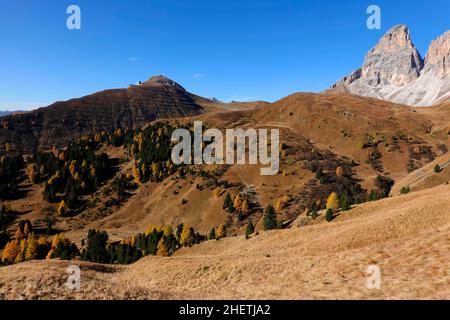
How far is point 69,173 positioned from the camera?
576ft

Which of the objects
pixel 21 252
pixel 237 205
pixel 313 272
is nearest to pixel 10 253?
pixel 21 252

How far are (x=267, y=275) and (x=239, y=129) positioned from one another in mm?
163278

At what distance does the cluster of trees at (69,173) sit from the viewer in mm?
159750

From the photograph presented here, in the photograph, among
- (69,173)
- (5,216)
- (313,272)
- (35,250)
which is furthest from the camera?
(69,173)

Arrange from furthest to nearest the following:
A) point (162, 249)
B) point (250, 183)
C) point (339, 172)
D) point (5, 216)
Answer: point (250, 183)
point (5, 216)
point (339, 172)
point (162, 249)

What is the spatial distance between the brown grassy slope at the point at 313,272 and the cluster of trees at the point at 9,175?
15161 cm

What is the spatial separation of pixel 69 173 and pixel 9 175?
1388 inches

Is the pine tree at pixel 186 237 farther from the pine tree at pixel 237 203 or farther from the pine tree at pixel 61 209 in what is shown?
the pine tree at pixel 61 209

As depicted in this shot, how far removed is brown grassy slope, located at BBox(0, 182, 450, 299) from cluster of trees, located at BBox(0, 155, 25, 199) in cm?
15161

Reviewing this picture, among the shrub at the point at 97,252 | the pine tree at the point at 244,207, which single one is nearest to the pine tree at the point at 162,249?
the shrub at the point at 97,252

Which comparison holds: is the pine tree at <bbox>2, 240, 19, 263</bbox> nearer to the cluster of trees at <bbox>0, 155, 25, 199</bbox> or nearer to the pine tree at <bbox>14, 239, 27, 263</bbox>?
the pine tree at <bbox>14, 239, 27, 263</bbox>

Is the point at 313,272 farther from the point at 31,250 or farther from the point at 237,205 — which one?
the point at 31,250
